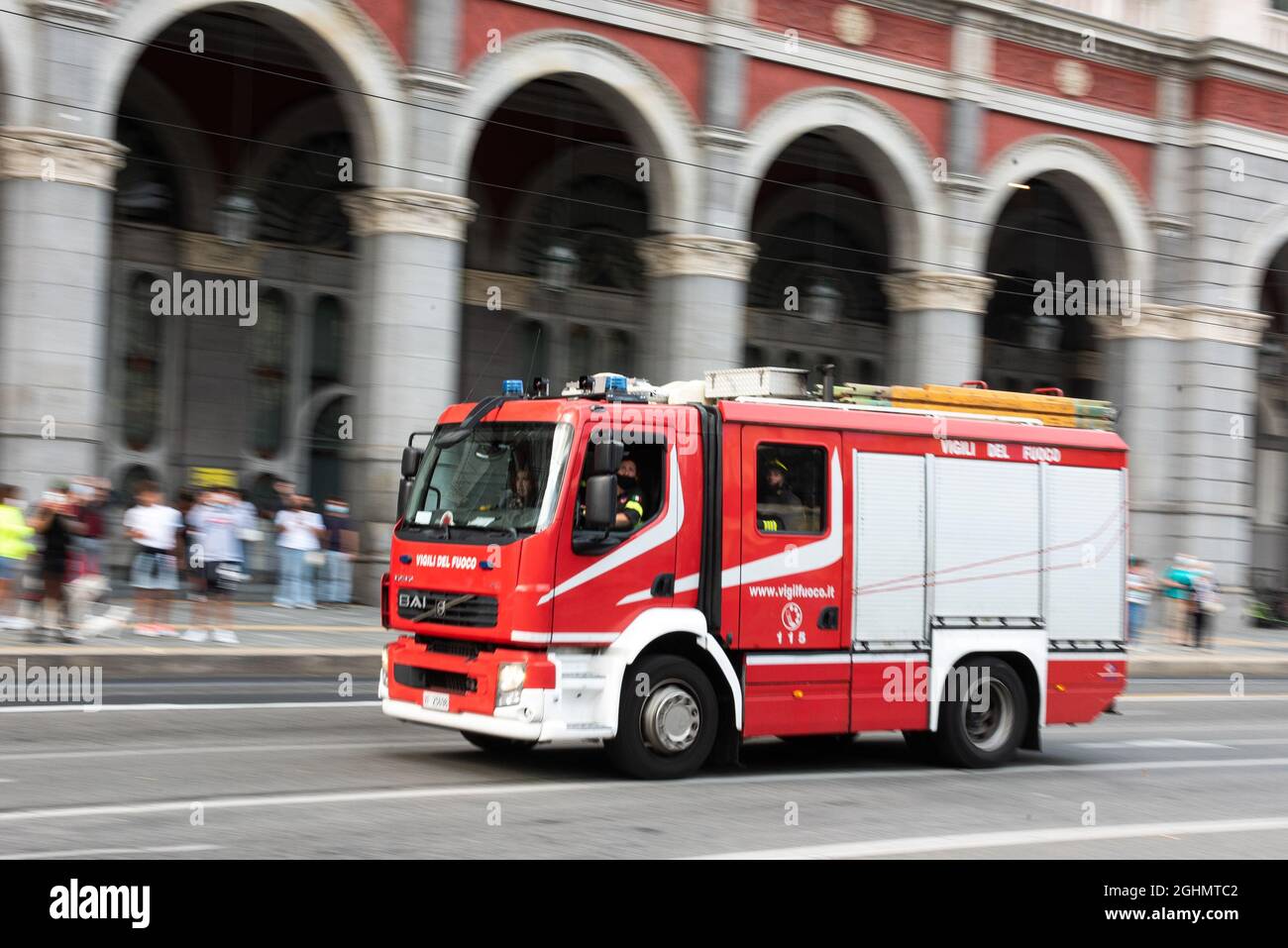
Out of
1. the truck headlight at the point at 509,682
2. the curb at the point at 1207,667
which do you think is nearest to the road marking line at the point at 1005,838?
the truck headlight at the point at 509,682

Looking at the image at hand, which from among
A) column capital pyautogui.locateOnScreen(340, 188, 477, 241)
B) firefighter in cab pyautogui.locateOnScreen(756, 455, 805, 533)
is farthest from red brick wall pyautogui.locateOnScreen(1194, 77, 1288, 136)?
firefighter in cab pyautogui.locateOnScreen(756, 455, 805, 533)

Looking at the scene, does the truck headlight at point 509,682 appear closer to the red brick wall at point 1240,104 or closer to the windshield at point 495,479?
the windshield at point 495,479

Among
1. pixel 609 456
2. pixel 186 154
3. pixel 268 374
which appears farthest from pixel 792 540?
pixel 186 154

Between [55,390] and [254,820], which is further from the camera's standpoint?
[55,390]

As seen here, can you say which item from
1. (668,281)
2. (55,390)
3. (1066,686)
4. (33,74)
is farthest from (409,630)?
(668,281)

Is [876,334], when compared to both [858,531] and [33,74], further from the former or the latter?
[858,531]

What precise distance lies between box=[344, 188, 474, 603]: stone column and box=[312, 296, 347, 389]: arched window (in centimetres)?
587

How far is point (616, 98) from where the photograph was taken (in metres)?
24.3

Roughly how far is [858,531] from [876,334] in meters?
24.5

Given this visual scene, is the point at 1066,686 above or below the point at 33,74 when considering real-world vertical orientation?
below

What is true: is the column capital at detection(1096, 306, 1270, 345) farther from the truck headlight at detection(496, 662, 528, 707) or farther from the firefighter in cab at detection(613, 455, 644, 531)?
the truck headlight at detection(496, 662, 528, 707)

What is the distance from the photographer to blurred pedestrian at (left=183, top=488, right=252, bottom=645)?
60.2ft

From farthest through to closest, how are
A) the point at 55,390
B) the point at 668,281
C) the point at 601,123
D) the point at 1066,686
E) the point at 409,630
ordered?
the point at 601,123, the point at 668,281, the point at 55,390, the point at 1066,686, the point at 409,630

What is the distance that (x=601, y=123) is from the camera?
2948 centimetres
